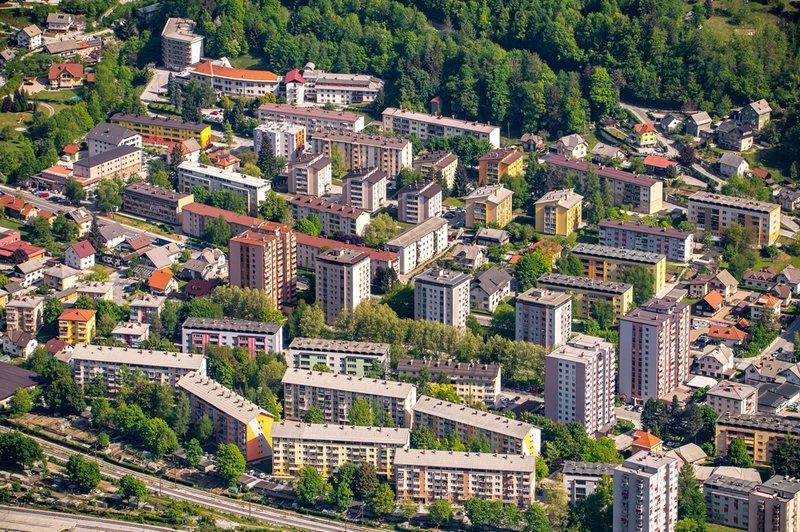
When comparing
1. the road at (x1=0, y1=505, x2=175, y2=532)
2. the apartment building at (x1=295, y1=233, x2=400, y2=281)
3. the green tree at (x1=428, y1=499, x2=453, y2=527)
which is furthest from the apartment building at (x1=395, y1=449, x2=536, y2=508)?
the apartment building at (x1=295, y1=233, x2=400, y2=281)

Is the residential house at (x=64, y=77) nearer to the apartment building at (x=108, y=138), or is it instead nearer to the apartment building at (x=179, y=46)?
the apartment building at (x=179, y=46)

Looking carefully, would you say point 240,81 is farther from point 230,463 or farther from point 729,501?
point 729,501

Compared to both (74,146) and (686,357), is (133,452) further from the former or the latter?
(74,146)

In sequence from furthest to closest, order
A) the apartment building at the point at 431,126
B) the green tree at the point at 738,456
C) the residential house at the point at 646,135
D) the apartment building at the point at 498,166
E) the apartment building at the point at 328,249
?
the apartment building at the point at 431,126 < the residential house at the point at 646,135 < the apartment building at the point at 498,166 < the apartment building at the point at 328,249 < the green tree at the point at 738,456

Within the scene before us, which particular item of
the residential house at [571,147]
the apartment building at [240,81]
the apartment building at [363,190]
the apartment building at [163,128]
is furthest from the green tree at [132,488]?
the apartment building at [240,81]

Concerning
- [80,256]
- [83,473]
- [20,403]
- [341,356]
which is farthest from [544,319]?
[80,256]

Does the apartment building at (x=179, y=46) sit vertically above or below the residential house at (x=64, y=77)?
above

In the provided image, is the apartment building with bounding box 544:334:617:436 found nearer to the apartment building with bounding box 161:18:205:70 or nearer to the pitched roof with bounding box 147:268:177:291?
the pitched roof with bounding box 147:268:177:291

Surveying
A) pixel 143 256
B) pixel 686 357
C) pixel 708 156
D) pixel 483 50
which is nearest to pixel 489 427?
pixel 686 357
